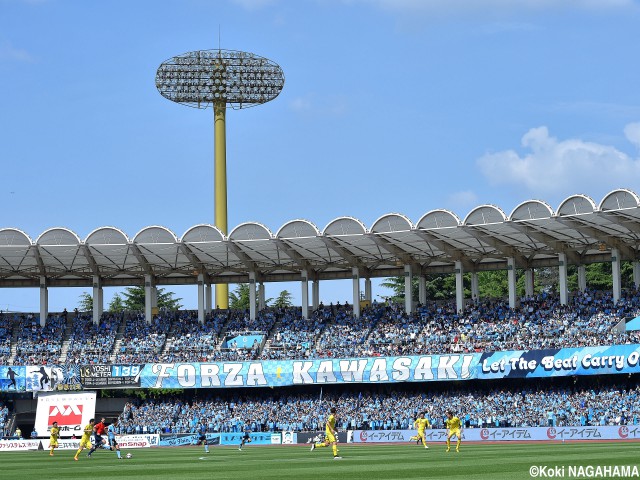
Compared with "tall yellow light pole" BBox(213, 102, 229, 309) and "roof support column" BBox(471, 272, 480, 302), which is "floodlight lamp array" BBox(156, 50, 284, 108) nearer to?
"tall yellow light pole" BBox(213, 102, 229, 309)

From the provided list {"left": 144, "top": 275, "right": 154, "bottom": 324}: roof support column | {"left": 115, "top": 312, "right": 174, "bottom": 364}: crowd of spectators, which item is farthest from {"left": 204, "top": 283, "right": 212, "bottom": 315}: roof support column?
{"left": 144, "top": 275, "right": 154, "bottom": 324}: roof support column

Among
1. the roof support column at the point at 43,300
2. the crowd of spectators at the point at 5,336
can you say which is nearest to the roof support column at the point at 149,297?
the roof support column at the point at 43,300

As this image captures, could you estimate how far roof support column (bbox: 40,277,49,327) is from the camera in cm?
7556

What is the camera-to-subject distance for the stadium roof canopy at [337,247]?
60469 mm

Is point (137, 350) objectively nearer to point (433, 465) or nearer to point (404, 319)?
point (404, 319)

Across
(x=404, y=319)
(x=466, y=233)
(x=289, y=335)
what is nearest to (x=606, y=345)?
(x=466, y=233)

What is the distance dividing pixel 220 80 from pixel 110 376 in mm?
26902

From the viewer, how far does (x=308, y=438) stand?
6019cm

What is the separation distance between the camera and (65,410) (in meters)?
67.9

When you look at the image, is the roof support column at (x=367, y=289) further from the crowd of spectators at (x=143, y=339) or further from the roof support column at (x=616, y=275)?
the roof support column at (x=616, y=275)

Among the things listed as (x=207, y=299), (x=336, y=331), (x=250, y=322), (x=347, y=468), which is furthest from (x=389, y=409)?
(x=347, y=468)

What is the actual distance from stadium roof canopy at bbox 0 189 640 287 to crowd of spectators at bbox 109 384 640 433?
9198 mm

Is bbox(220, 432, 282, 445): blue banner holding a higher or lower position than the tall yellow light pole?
lower

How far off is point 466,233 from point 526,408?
36.2 ft
